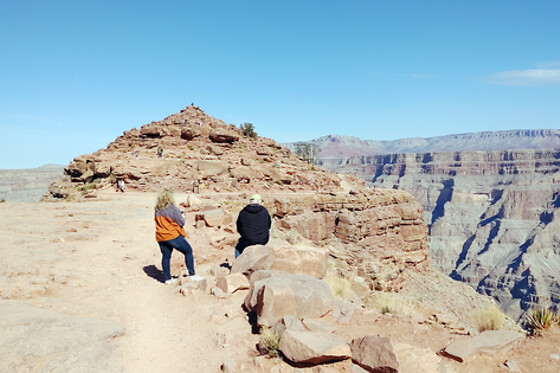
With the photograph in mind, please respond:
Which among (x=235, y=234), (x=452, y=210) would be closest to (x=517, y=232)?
(x=452, y=210)

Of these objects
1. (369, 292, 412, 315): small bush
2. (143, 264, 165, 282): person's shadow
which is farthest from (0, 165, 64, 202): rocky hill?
(369, 292, 412, 315): small bush

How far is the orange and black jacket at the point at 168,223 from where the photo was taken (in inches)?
257

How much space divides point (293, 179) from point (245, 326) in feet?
83.7

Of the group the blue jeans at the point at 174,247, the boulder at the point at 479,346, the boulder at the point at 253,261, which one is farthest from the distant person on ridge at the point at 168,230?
the boulder at the point at 479,346

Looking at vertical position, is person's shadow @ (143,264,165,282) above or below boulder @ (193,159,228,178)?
below

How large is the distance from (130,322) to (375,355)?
3.53 metres

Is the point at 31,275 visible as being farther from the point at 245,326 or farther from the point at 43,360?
the point at 245,326

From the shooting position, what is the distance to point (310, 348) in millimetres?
3764

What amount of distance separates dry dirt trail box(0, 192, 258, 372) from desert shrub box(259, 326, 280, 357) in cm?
28

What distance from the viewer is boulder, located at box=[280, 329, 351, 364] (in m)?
3.76

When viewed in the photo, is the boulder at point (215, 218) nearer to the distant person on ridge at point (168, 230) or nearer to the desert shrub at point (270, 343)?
the distant person on ridge at point (168, 230)

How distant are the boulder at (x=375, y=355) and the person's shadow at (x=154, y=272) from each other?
181 inches

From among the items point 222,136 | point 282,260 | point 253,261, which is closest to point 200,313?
point 253,261

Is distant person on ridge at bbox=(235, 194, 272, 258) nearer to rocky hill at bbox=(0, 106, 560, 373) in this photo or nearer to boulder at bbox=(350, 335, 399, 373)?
rocky hill at bbox=(0, 106, 560, 373)
